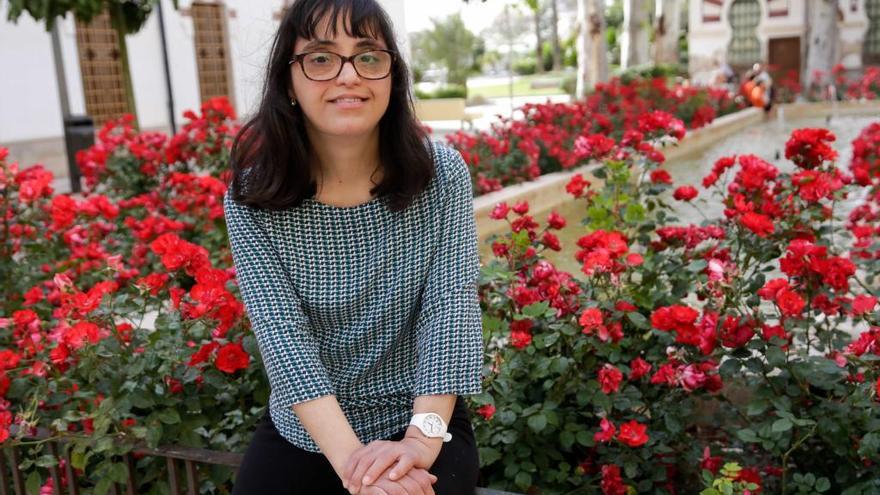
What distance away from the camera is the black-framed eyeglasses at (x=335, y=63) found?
72.1 inches

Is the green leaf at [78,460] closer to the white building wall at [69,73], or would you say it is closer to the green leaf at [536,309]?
the green leaf at [536,309]

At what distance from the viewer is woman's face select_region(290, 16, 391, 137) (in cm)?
182

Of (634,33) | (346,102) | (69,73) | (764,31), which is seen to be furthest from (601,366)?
(764,31)

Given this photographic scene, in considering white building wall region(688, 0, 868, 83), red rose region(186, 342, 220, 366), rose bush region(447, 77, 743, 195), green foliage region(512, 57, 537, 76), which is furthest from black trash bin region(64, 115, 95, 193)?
green foliage region(512, 57, 537, 76)

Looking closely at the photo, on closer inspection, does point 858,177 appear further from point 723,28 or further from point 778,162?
point 723,28

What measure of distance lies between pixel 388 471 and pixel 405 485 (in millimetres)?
40

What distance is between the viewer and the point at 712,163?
33.1 ft

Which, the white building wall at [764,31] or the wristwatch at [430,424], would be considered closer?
the wristwatch at [430,424]

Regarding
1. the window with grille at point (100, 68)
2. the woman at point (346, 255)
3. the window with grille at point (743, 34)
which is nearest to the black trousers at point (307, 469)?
the woman at point (346, 255)

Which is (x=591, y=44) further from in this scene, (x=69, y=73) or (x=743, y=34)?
(x=743, y=34)

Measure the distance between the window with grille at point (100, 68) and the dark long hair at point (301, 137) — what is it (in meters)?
14.0

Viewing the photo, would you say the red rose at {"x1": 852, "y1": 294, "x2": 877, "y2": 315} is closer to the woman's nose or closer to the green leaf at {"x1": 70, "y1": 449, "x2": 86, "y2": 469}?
the woman's nose

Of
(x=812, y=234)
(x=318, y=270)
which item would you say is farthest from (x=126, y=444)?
(x=812, y=234)

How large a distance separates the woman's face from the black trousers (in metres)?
0.63
